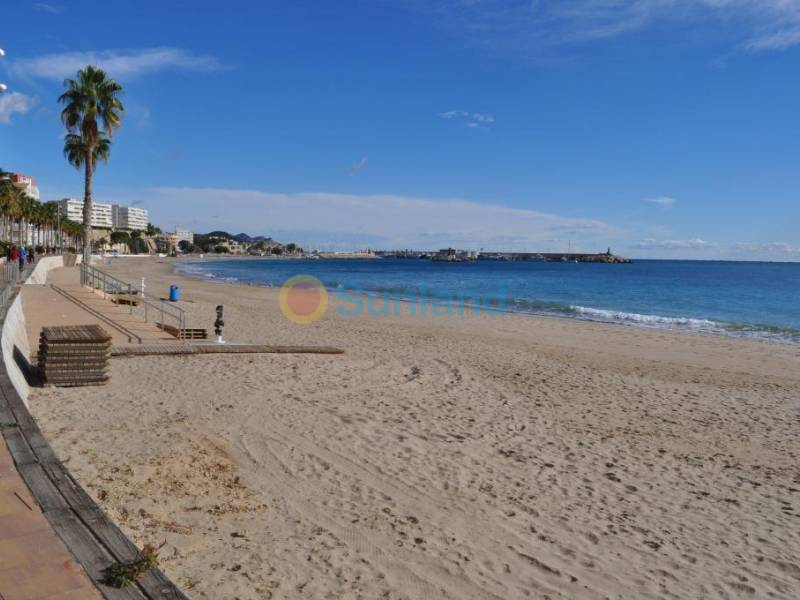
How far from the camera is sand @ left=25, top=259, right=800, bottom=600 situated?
498cm

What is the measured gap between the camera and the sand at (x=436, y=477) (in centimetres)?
498

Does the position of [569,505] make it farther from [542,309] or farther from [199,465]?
[542,309]

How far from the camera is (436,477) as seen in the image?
7109 millimetres

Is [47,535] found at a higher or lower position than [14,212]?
lower

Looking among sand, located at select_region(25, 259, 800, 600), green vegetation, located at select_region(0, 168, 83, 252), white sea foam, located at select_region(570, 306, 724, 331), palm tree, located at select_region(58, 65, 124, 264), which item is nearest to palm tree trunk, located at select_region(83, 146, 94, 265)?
palm tree, located at select_region(58, 65, 124, 264)

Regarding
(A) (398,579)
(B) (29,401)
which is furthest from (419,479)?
(B) (29,401)

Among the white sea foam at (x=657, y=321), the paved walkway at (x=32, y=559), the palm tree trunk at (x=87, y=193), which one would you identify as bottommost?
the white sea foam at (x=657, y=321)

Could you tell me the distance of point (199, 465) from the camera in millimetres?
6969

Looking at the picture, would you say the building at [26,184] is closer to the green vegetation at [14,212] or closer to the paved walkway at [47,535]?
the green vegetation at [14,212]

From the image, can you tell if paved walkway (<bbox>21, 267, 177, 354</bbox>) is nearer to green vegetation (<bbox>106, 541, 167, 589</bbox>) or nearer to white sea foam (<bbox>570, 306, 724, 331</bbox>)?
green vegetation (<bbox>106, 541, 167, 589</bbox>)

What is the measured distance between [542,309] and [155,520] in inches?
1278

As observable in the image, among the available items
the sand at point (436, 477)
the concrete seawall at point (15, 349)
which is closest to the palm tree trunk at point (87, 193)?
the concrete seawall at point (15, 349)

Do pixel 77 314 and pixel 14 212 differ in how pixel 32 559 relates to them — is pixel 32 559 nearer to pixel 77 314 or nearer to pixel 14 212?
pixel 77 314

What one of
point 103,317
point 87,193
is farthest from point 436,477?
point 87,193
